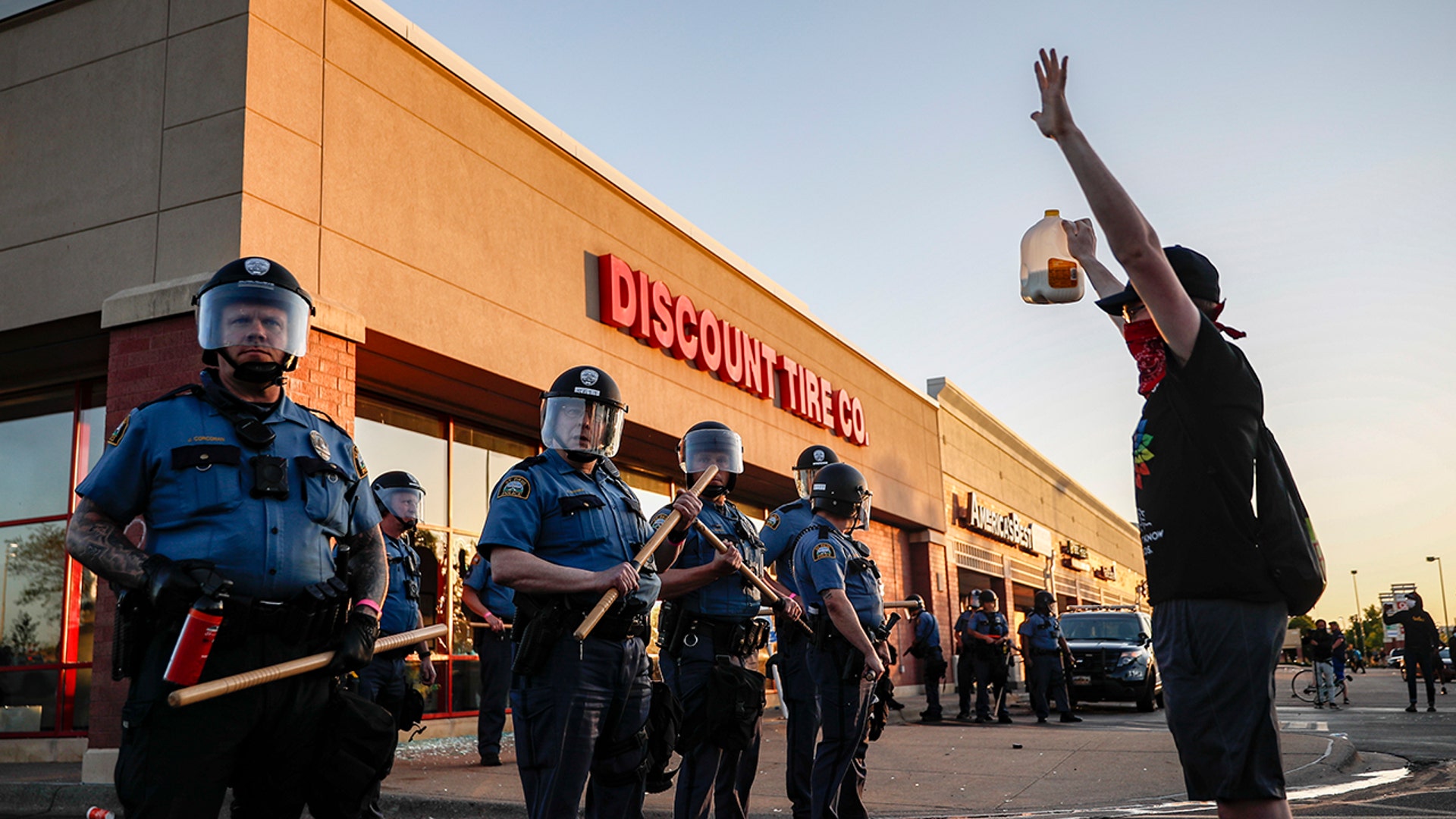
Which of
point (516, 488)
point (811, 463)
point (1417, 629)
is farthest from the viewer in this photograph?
point (1417, 629)

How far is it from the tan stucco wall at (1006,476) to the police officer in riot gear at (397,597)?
22.8 meters

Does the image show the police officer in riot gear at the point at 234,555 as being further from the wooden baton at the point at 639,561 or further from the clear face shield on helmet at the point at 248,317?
the wooden baton at the point at 639,561

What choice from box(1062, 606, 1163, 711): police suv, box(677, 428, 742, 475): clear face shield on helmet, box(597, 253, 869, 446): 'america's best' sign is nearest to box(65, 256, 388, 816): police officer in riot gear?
box(677, 428, 742, 475): clear face shield on helmet

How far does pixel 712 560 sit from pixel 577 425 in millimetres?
1571

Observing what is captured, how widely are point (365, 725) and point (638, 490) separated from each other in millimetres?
13846

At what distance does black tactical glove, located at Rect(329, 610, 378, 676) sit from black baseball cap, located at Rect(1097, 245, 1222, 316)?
2471 millimetres

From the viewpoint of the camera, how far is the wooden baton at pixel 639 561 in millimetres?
4160

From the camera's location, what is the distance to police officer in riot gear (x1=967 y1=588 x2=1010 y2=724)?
56.6 ft

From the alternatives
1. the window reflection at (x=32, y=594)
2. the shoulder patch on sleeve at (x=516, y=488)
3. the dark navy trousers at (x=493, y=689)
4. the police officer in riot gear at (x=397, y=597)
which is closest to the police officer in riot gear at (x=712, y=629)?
the shoulder patch on sleeve at (x=516, y=488)

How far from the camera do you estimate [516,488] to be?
4.46 metres

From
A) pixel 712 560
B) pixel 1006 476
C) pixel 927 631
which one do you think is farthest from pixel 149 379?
pixel 1006 476

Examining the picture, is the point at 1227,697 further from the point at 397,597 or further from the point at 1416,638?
the point at 1416,638

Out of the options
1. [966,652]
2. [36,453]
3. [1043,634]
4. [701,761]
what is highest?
[36,453]

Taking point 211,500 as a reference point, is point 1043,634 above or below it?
below
